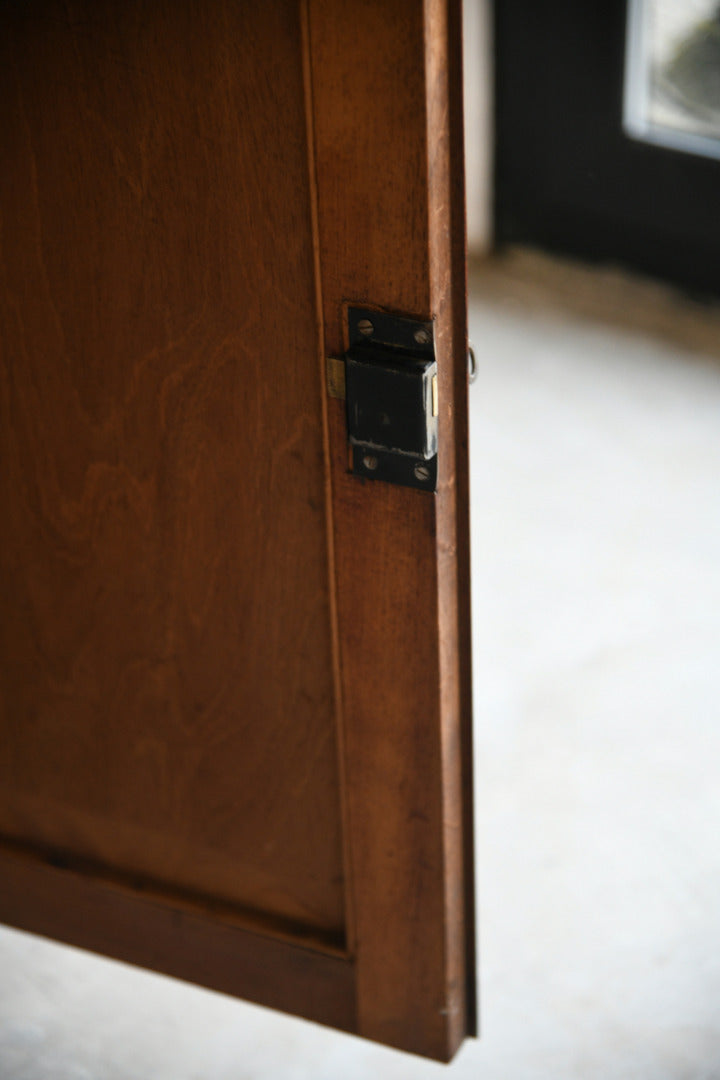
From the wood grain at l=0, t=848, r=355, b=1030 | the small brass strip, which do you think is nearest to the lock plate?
the small brass strip

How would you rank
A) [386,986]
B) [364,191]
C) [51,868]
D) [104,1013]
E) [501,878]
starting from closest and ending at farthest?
[364,191]
[386,986]
[51,868]
[104,1013]
[501,878]

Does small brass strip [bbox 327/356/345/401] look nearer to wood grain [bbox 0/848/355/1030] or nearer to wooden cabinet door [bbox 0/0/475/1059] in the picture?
wooden cabinet door [bbox 0/0/475/1059]

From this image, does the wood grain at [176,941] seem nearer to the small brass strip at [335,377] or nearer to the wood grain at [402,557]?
the wood grain at [402,557]

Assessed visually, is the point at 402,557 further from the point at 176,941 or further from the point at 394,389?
the point at 176,941

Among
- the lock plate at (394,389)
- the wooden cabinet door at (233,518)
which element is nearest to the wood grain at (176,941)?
the wooden cabinet door at (233,518)

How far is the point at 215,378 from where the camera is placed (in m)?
1.08

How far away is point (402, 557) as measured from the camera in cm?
109

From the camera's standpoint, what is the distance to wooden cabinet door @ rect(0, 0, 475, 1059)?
95cm

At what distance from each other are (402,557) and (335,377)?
15cm

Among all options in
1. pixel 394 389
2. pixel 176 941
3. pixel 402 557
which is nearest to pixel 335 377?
pixel 394 389

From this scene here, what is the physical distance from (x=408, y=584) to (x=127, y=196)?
0.35 meters

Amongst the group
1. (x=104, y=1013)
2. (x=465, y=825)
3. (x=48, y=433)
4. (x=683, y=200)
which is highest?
(x=48, y=433)

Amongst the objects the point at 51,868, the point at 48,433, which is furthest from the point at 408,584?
the point at 51,868

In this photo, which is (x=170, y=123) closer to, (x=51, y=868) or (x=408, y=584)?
(x=408, y=584)
